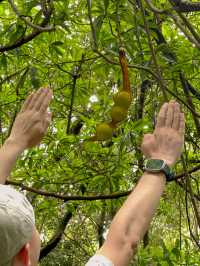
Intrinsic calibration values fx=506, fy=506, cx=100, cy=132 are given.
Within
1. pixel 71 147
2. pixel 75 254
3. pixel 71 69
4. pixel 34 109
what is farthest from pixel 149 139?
pixel 75 254

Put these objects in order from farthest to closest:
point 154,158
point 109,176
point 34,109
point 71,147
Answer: point 71,147 < point 109,176 < point 34,109 < point 154,158

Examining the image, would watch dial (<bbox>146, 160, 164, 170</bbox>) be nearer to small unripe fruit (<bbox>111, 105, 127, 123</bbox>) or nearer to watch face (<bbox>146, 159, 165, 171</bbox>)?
watch face (<bbox>146, 159, 165, 171</bbox>)

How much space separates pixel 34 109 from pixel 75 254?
3.83m

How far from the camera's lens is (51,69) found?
112 inches

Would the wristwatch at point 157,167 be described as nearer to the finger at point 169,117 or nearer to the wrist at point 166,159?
the wrist at point 166,159

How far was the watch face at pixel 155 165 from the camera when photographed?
125cm

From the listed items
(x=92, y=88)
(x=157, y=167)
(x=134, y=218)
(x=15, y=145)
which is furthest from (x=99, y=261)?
(x=92, y=88)

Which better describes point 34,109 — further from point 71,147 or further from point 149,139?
point 71,147

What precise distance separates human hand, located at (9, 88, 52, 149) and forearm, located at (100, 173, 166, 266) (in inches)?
19.0

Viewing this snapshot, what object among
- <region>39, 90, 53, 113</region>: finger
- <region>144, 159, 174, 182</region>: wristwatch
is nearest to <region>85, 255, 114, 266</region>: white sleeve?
<region>144, 159, 174, 182</region>: wristwatch

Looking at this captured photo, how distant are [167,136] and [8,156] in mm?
520

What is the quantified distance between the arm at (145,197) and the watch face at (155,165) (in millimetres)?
16

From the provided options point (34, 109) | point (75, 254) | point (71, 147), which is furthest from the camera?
point (75, 254)

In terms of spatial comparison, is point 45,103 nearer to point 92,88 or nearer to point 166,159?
point 166,159
